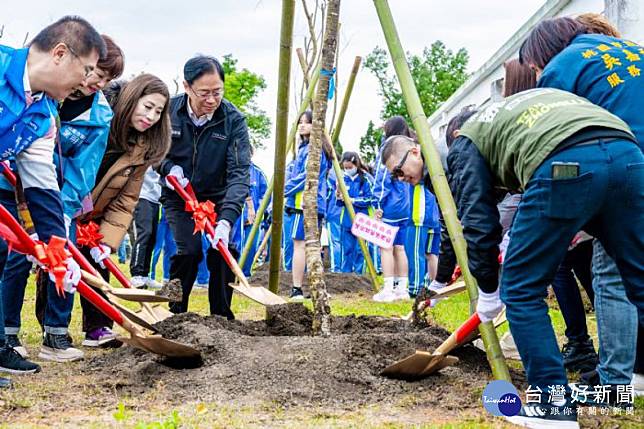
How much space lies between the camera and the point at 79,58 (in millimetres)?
3438

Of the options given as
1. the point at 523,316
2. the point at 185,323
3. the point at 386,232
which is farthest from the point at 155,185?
the point at 523,316

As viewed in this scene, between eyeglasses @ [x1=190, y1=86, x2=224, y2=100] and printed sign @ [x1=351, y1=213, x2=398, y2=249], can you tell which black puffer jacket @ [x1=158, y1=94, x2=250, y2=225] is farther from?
printed sign @ [x1=351, y1=213, x2=398, y2=249]

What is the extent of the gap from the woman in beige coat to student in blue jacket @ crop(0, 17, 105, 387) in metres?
1.00

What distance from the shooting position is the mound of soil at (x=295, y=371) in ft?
10.5

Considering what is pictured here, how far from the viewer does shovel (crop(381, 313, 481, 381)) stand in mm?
3272

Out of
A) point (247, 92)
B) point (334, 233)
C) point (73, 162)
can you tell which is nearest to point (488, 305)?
point (73, 162)

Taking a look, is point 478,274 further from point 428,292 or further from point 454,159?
point 428,292

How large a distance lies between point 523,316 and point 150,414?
144 centimetres

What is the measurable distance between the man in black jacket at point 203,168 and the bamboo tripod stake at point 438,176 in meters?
1.72

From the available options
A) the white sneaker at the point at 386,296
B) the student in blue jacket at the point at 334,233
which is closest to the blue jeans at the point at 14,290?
the white sneaker at the point at 386,296

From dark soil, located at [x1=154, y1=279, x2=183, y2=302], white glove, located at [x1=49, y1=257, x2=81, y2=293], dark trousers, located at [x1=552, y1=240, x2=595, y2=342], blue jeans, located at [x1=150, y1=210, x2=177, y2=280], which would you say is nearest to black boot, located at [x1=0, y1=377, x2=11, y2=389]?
white glove, located at [x1=49, y1=257, x2=81, y2=293]

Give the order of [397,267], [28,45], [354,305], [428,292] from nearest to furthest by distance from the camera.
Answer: [28,45]
[428,292]
[354,305]
[397,267]

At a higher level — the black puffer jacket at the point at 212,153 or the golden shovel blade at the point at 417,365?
the black puffer jacket at the point at 212,153

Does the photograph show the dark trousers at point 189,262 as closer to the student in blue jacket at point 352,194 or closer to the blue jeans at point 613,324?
the blue jeans at point 613,324
